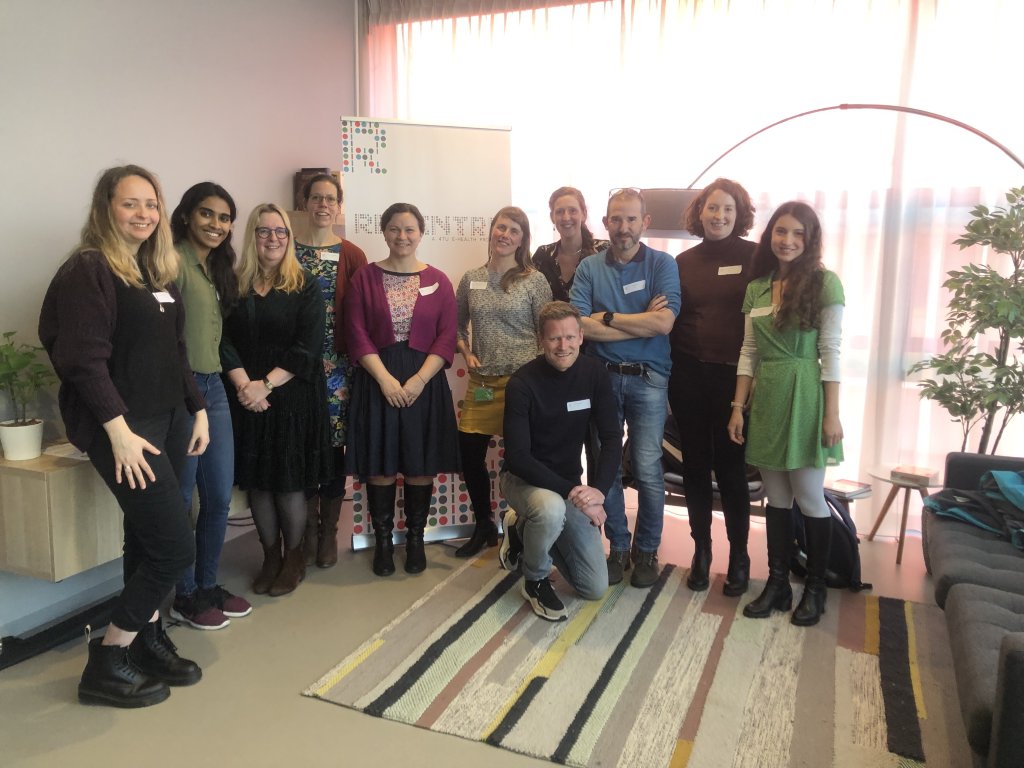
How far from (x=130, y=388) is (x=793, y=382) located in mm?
2029

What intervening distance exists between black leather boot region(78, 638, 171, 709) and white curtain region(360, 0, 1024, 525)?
2.63 metres

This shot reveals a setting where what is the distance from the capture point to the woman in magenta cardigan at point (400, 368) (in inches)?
115

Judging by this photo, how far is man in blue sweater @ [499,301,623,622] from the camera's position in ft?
8.71

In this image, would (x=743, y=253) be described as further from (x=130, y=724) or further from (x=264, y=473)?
(x=130, y=724)

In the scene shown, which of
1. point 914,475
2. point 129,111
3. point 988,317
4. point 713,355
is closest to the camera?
point 713,355

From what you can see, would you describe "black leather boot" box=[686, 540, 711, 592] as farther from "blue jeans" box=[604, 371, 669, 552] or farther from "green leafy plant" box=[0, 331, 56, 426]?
"green leafy plant" box=[0, 331, 56, 426]

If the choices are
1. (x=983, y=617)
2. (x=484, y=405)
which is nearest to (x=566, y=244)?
(x=484, y=405)

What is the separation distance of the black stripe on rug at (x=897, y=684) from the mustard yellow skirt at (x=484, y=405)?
1582 millimetres

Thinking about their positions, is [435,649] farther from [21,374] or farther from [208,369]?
[21,374]

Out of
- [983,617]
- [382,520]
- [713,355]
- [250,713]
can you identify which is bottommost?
[250,713]

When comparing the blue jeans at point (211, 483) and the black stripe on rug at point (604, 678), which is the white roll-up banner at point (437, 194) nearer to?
the blue jeans at point (211, 483)

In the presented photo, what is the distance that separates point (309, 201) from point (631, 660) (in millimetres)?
2037

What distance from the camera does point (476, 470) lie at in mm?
3297

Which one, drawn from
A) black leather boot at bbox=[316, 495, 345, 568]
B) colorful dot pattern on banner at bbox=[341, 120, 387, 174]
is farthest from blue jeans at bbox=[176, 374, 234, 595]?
colorful dot pattern on banner at bbox=[341, 120, 387, 174]
